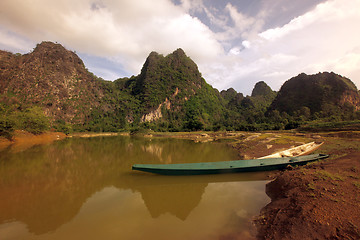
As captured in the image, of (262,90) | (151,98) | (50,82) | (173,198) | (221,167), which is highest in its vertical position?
(262,90)

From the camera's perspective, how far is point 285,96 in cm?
6431

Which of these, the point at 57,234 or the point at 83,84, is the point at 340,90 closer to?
the point at 57,234

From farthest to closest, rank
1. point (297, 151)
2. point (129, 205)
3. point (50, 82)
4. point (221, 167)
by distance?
point (50, 82)
point (297, 151)
point (221, 167)
point (129, 205)

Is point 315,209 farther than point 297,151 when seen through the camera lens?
No

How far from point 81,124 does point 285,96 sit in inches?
3265

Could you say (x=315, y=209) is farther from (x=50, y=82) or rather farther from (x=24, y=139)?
(x=50, y=82)

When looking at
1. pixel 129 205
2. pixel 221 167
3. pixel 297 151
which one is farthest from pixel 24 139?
pixel 297 151

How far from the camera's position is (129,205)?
4793 mm

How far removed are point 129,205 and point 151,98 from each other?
Answer: 7216 centimetres

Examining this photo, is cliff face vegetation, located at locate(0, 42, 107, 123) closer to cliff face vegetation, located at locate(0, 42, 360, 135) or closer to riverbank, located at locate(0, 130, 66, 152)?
cliff face vegetation, located at locate(0, 42, 360, 135)

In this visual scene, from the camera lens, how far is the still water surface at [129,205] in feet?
11.7

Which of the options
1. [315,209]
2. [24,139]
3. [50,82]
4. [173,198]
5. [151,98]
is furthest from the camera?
[151,98]

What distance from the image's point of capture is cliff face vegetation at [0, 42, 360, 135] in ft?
157

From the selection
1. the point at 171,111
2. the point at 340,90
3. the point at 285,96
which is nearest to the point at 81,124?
the point at 171,111
